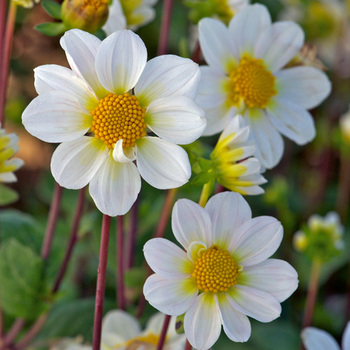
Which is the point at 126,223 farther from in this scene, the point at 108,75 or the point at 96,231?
the point at 108,75

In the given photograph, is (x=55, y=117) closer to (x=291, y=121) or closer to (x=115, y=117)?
(x=115, y=117)

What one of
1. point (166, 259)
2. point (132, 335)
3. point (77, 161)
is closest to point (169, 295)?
point (166, 259)

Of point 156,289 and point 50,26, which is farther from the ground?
point 50,26

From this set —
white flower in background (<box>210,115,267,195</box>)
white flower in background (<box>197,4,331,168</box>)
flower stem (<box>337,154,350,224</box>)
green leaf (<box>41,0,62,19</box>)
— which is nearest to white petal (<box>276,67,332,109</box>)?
white flower in background (<box>197,4,331,168</box>)

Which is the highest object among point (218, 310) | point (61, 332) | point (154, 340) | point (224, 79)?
point (224, 79)

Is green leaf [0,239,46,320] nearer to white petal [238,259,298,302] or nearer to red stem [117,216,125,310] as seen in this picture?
red stem [117,216,125,310]

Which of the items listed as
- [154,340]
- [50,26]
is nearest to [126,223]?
[154,340]
